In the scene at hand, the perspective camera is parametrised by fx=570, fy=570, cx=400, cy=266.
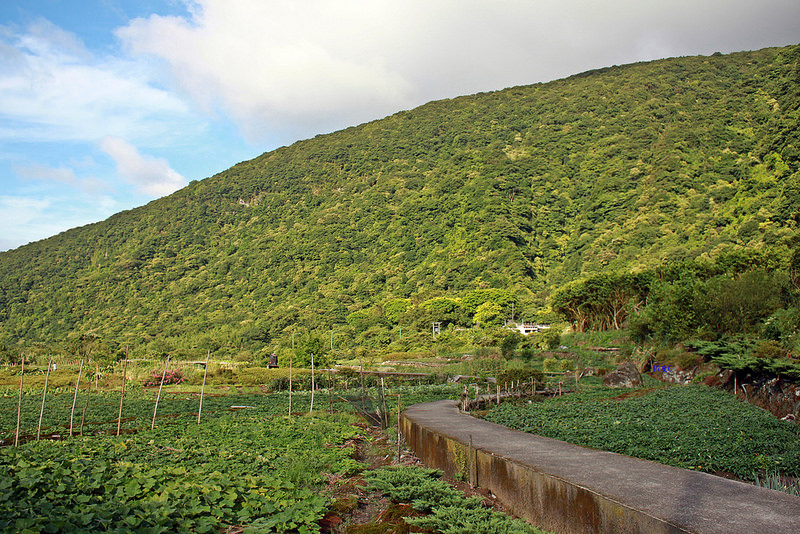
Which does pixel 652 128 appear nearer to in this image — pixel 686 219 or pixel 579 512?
pixel 686 219

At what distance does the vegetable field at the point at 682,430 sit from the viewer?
7.41m

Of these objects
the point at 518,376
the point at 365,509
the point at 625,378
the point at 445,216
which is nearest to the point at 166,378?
the point at 518,376

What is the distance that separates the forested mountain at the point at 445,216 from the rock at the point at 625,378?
40.6 metres

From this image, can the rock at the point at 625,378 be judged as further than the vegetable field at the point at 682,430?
Yes

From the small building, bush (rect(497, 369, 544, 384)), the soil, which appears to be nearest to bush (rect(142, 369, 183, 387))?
bush (rect(497, 369, 544, 384))

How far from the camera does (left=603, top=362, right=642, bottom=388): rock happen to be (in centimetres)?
2195

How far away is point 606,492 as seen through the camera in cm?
530

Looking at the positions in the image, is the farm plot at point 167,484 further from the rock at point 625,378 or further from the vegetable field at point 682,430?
the rock at point 625,378

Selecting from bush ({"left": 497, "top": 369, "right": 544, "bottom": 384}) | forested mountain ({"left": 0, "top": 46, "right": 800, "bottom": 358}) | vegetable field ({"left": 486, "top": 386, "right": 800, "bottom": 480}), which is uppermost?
forested mountain ({"left": 0, "top": 46, "right": 800, "bottom": 358})

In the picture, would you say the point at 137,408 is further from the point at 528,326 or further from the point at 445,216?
the point at 445,216

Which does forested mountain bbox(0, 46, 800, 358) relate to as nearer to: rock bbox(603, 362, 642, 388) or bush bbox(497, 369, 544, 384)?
rock bbox(603, 362, 642, 388)

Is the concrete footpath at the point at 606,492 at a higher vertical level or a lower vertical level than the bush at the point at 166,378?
lower

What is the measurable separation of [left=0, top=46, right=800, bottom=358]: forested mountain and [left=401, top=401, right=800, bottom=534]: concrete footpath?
56.5 metres

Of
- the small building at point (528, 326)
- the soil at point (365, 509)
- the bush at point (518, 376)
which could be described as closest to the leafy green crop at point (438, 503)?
the soil at point (365, 509)
